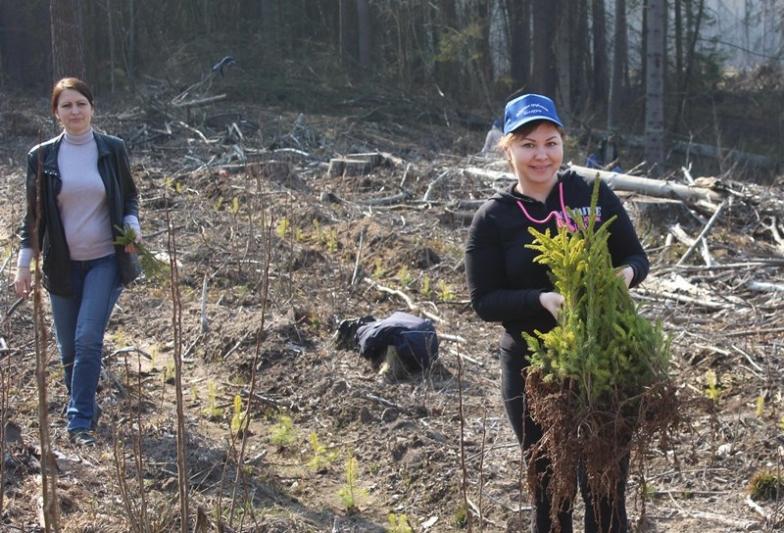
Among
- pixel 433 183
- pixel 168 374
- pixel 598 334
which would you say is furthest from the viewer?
pixel 433 183

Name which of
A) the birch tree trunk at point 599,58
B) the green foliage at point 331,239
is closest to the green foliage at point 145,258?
the green foliage at point 331,239

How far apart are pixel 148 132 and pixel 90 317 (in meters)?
11.4

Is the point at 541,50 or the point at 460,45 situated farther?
the point at 541,50

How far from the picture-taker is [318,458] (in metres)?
5.34

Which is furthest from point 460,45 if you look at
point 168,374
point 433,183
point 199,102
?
point 168,374

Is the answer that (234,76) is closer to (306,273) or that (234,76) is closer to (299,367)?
(306,273)

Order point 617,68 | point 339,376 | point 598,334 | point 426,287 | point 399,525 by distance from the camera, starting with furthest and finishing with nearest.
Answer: point 617,68 < point 426,287 < point 339,376 < point 399,525 < point 598,334

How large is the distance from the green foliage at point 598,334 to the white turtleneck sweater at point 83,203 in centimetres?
272

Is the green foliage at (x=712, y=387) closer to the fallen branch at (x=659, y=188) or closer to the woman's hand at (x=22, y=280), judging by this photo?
the woman's hand at (x=22, y=280)

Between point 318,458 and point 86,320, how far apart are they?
139 cm

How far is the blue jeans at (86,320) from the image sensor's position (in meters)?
5.09

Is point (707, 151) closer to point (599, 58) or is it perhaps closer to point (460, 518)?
point (599, 58)

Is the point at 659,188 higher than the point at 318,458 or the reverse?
higher

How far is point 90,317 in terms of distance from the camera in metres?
5.07
